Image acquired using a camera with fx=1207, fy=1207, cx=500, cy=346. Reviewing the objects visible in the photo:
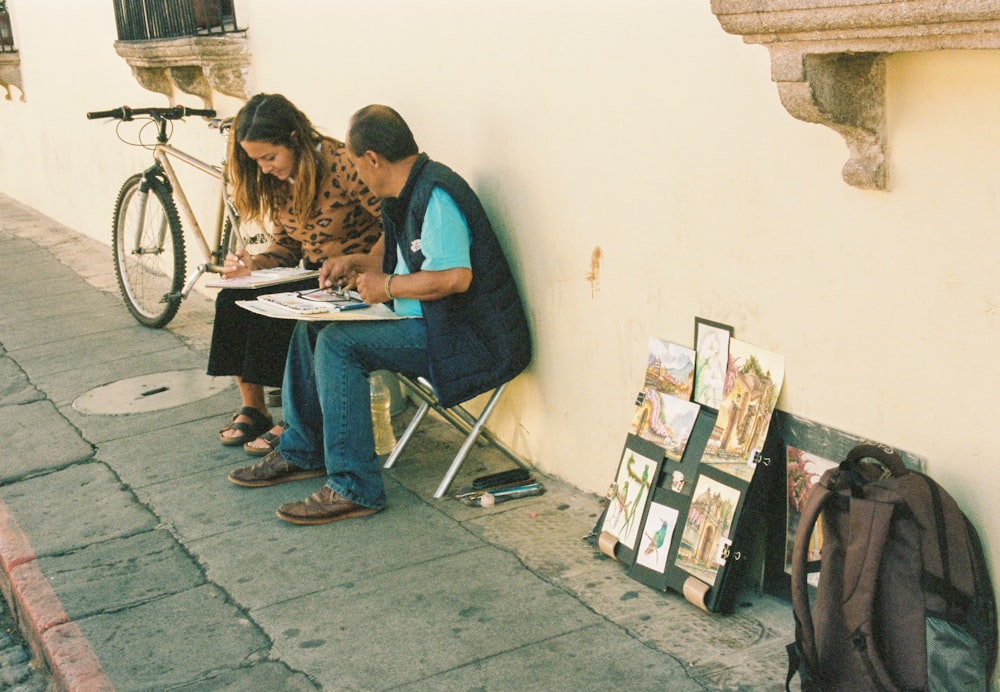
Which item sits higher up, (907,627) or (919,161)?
(919,161)

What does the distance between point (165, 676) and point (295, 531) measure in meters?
0.92

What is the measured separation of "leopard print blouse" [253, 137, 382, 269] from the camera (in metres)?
4.71

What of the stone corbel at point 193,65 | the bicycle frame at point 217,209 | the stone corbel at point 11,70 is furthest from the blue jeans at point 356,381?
the stone corbel at point 11,70

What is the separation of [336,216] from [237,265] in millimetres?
450

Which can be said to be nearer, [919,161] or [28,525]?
[919,161]

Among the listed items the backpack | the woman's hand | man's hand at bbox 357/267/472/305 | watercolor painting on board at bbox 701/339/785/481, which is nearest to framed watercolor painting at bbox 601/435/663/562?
watercolor painting on board at bbox 701/339/785/481

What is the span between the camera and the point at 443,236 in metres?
4.01

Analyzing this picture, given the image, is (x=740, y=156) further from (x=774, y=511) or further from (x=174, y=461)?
(x=174, y=461)

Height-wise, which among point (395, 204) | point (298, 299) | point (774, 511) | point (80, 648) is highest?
point (395, 204)

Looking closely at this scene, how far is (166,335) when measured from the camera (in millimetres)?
7000

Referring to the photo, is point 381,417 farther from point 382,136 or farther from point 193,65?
point 193,65

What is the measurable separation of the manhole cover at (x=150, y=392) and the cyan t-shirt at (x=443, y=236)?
221 centimetres

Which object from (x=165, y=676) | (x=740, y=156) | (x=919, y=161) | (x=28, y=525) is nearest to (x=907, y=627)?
(x=919, y=161)

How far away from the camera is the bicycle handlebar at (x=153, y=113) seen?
261 inches
